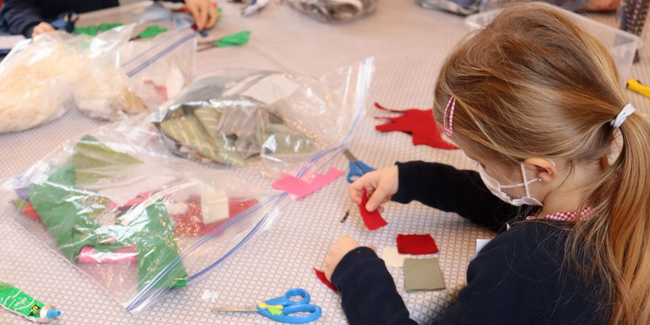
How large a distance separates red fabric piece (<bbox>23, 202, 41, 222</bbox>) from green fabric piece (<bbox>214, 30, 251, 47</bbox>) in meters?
0.63

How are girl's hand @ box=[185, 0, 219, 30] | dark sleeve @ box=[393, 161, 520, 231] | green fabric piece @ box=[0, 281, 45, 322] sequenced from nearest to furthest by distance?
green fabric piece @ box=[0, 281, 45, 322], dark sleeve @ box=[393, 161, 520, 231], girl's hand @ box=[185, 0, 219, 30]

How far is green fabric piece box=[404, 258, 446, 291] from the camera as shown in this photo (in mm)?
685

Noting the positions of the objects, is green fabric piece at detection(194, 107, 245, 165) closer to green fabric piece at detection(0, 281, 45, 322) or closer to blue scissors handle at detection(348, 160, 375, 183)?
blue scissors handle at detection(348, 160, 375, 183)

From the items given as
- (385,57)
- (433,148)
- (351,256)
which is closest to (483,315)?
(351,256)

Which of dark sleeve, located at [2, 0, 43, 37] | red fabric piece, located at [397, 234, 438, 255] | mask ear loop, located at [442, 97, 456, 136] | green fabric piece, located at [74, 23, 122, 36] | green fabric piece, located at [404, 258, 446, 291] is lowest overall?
red fabric piece, located at [397, 234, 438, 255]

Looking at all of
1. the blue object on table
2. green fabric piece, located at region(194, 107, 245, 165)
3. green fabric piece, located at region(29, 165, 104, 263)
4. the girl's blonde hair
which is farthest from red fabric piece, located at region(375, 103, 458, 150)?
the blue object on table

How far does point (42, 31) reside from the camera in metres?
1.18

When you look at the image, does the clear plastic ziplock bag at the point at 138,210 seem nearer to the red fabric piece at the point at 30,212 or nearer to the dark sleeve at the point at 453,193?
the red fabric piece at the point at 30,212

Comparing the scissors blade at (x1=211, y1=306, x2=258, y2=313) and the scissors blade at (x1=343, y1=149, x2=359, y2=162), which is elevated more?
the scissors blade at (x1=211, y1=306, x2=258, y2=313)

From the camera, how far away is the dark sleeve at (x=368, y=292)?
0.62m

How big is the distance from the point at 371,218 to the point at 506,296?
25cm

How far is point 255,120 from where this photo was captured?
93 centimetres

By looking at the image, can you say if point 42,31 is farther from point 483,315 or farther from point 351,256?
point 483,315

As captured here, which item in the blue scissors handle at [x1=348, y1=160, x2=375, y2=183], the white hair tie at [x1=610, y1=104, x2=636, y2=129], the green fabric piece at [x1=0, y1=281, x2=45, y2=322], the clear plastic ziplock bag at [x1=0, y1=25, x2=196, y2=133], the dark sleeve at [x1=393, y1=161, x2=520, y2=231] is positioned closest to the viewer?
the white hair tie at [x1=610, y1=104, x2=636, y2=129]
